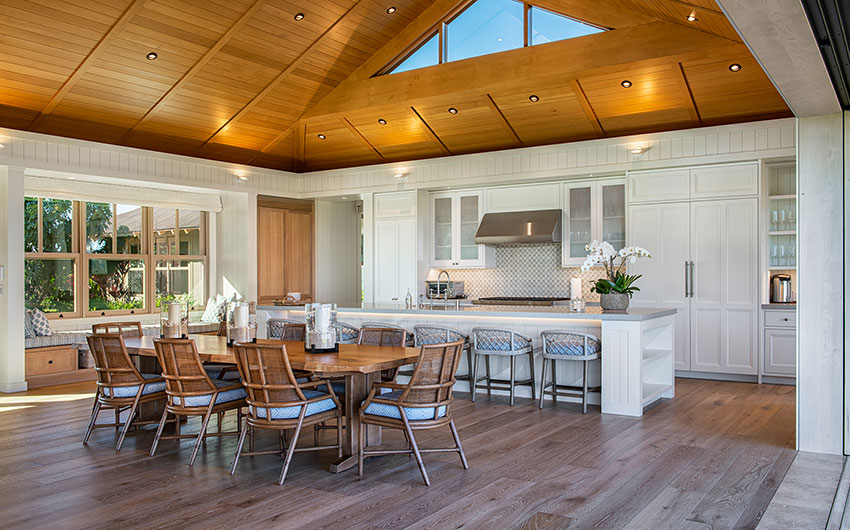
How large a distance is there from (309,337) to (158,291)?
600 centimetres

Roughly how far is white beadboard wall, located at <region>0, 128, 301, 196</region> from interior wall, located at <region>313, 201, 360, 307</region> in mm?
924

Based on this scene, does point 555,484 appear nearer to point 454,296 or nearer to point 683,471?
point 683,471

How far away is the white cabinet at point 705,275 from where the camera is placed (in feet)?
23.7

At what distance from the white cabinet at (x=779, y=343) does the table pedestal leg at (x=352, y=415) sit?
195 inches

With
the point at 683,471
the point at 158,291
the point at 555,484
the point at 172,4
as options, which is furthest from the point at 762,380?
the point at 158,291

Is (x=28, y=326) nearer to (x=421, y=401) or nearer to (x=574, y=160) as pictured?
(x=421, y=401)

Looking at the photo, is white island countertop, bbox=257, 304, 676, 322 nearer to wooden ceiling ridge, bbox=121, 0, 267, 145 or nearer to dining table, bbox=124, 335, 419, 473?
dining table, bbox=124, 335, 419, 473

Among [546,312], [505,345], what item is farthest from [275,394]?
[546,312]

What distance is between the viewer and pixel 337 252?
11.3 m

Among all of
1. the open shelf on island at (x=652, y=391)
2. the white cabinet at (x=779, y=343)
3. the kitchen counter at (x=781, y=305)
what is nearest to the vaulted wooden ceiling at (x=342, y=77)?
the kitchen counter at (x=781, y=305)

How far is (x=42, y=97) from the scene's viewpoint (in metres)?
7.06

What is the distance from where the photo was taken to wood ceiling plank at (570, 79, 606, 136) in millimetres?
7219

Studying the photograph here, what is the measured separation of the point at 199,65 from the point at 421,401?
5.24 metres

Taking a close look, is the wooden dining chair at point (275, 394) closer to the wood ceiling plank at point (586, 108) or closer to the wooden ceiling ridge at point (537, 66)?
the wooden ceiling ridge at point (537, 66)
